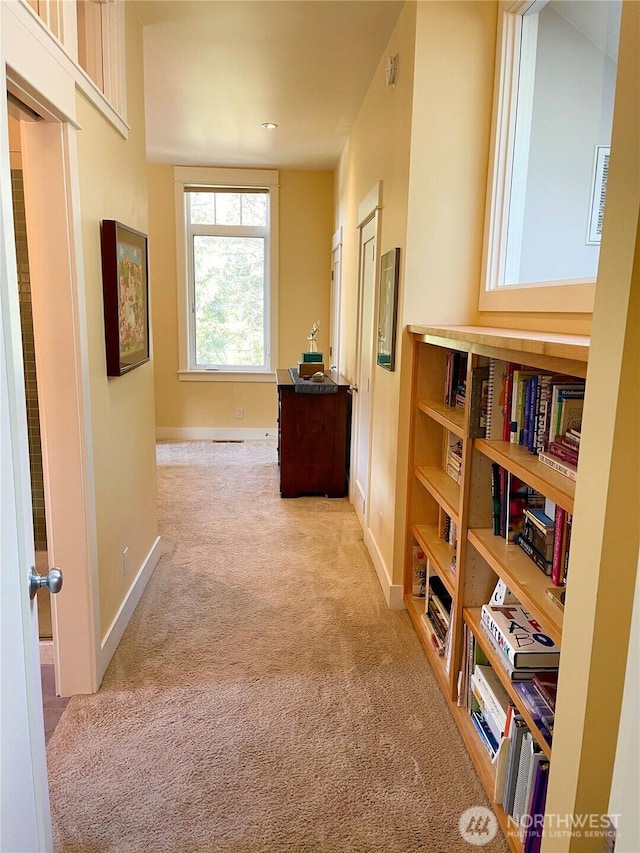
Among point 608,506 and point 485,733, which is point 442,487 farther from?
point 608,506

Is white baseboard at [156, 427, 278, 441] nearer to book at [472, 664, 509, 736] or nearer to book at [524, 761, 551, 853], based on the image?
book at [472, 664, 509, 736]

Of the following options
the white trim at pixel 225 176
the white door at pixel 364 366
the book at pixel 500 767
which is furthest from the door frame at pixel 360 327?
the white trim at pixel 225 176

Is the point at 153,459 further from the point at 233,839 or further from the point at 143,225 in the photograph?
the point at 233,839

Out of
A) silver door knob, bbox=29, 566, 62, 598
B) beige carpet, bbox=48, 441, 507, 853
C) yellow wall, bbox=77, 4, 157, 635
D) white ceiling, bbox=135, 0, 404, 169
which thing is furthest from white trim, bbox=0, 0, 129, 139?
beige carpet, bbox=48, 441, 507, 853

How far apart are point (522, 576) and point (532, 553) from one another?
13cm

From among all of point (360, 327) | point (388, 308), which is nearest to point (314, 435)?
point (360, 327)

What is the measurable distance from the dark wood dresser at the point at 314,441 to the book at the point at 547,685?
116 inches

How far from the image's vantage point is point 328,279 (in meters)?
6.10

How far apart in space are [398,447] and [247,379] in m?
3.75

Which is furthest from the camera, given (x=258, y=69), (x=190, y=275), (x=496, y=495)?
(x=190, y=275)

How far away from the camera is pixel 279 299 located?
19.9ft

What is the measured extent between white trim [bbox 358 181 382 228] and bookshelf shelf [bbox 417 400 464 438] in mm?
1226

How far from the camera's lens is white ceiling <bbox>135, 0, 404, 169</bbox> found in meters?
2.67

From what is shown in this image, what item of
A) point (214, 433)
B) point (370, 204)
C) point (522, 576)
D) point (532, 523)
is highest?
point (370, 204)
